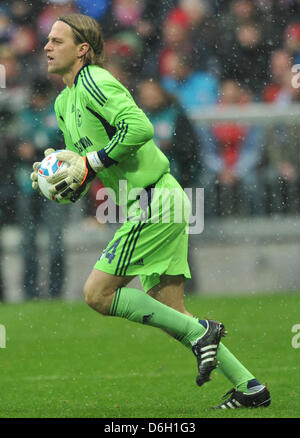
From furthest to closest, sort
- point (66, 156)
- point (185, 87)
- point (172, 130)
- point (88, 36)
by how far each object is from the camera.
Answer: point (185, 87)
point (172, 130)
point (88, 36)
point (66, 156)

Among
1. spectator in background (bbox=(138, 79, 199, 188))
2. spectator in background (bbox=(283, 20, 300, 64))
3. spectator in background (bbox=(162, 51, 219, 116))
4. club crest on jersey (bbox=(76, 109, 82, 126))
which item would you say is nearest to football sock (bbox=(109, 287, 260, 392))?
club crest on jersey (bbox=(76, 109, 82, 126))

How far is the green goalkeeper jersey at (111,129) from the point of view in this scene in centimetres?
530

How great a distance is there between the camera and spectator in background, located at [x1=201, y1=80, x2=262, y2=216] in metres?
10.6

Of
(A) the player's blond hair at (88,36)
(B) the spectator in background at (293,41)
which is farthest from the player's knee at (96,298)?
(B) the spectator in background at (293,41)

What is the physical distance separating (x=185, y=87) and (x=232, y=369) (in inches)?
220

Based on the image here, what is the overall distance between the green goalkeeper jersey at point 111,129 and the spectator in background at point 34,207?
4488 millimetres

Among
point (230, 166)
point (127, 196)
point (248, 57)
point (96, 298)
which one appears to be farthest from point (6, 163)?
point (96, 298)

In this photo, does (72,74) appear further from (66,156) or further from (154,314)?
(154,314)

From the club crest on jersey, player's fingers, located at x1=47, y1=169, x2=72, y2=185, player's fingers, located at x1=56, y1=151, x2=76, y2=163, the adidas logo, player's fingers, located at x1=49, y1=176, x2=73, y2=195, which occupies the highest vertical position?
the club crest on jersey

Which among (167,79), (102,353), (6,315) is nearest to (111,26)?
(167,79)

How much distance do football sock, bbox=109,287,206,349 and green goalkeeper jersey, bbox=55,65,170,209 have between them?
52 cm

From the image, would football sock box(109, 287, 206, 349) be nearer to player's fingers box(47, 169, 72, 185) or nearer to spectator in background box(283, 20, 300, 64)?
player's fingers box(47, 169, 72, 185)

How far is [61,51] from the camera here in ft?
18.4

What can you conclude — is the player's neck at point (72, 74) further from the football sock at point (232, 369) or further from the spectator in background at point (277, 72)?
the spectator in background at point (277, 72)
